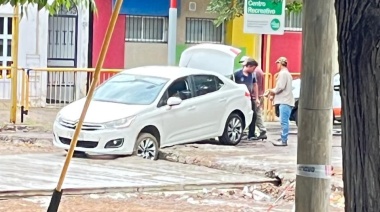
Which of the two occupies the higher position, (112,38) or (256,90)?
(112,38)

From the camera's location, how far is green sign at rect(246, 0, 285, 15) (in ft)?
64.0

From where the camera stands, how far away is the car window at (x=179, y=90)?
15.6 meters

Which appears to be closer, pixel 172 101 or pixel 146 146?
pixel 146 146

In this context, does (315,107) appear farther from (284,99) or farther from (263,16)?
(263,16)

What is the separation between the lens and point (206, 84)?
55.8ft

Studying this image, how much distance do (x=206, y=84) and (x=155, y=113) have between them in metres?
2.12

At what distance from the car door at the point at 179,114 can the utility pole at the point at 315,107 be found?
1013 cm

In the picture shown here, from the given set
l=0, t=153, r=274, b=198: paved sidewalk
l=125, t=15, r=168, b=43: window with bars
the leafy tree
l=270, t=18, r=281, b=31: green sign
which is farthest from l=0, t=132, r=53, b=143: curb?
the leafy tree

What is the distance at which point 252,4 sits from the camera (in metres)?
19.5

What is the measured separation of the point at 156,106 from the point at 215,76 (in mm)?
2347

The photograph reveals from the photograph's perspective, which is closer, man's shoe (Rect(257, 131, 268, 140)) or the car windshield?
the car windshield

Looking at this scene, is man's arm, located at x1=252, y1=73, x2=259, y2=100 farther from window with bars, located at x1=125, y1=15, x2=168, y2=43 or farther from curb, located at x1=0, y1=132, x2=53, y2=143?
window with bars, located at x1=125, y1=15, x2=168, y2=43

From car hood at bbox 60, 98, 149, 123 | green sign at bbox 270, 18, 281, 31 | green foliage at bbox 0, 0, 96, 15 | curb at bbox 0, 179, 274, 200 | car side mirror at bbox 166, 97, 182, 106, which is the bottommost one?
curb at bbox 0, 179, 274, 200

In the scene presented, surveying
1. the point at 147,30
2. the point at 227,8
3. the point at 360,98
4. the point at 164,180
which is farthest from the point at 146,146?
the point at 147,30
